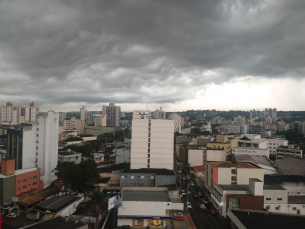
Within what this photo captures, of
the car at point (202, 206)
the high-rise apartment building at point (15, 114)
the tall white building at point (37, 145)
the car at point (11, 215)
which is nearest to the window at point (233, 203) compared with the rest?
the car at point (202, 206)

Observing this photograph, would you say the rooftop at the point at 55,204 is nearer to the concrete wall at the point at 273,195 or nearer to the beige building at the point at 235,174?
the beige building at the point at 235,174

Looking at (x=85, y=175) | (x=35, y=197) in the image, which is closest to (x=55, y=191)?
(x=35, y=197)

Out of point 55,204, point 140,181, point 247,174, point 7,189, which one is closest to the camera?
point 55,204

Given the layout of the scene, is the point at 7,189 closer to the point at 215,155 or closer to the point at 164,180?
the point at 164,180

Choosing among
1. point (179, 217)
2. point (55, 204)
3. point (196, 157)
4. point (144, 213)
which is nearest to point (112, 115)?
point (196, 157)

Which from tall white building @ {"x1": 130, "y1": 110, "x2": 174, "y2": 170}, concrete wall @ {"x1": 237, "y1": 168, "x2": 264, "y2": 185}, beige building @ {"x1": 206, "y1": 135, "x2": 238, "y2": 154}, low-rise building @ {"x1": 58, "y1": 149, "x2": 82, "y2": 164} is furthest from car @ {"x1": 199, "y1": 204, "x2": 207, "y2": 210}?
beige building @ {"x1": 206, "y1": 135, "x2": 238, "y2": 154}
